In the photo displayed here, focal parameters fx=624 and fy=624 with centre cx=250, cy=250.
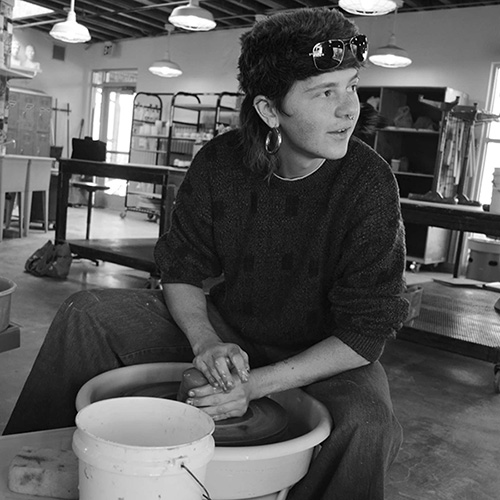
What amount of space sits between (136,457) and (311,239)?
31.8 inches

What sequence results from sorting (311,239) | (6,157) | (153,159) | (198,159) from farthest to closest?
(153,159)
(6,157)
(198,159)
(311,239)

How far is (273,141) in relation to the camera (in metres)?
1.57

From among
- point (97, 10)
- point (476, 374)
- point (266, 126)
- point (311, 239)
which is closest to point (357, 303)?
point (311, 239)

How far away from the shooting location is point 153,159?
11.4 meters

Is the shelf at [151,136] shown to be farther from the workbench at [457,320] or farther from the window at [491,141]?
the workbench at [457,320]

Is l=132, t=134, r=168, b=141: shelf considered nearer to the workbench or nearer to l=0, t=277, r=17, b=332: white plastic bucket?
the workbench

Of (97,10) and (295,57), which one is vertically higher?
(97,10)

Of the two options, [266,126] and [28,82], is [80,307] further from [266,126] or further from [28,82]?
[28,82]

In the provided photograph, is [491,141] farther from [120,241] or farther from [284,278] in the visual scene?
[284,278]

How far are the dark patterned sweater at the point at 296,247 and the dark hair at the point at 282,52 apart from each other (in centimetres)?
11

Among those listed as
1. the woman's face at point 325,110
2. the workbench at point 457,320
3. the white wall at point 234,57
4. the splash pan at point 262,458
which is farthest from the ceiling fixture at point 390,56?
the splash pan at point 262,458

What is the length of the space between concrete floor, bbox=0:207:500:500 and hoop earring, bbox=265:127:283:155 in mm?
1129

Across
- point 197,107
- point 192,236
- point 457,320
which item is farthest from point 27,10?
point 192,236

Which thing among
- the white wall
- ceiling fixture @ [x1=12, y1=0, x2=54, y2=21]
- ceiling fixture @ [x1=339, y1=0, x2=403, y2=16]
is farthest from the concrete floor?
ceiling fixture @ [x1=12, y1=0, x2=54, y2=21]
